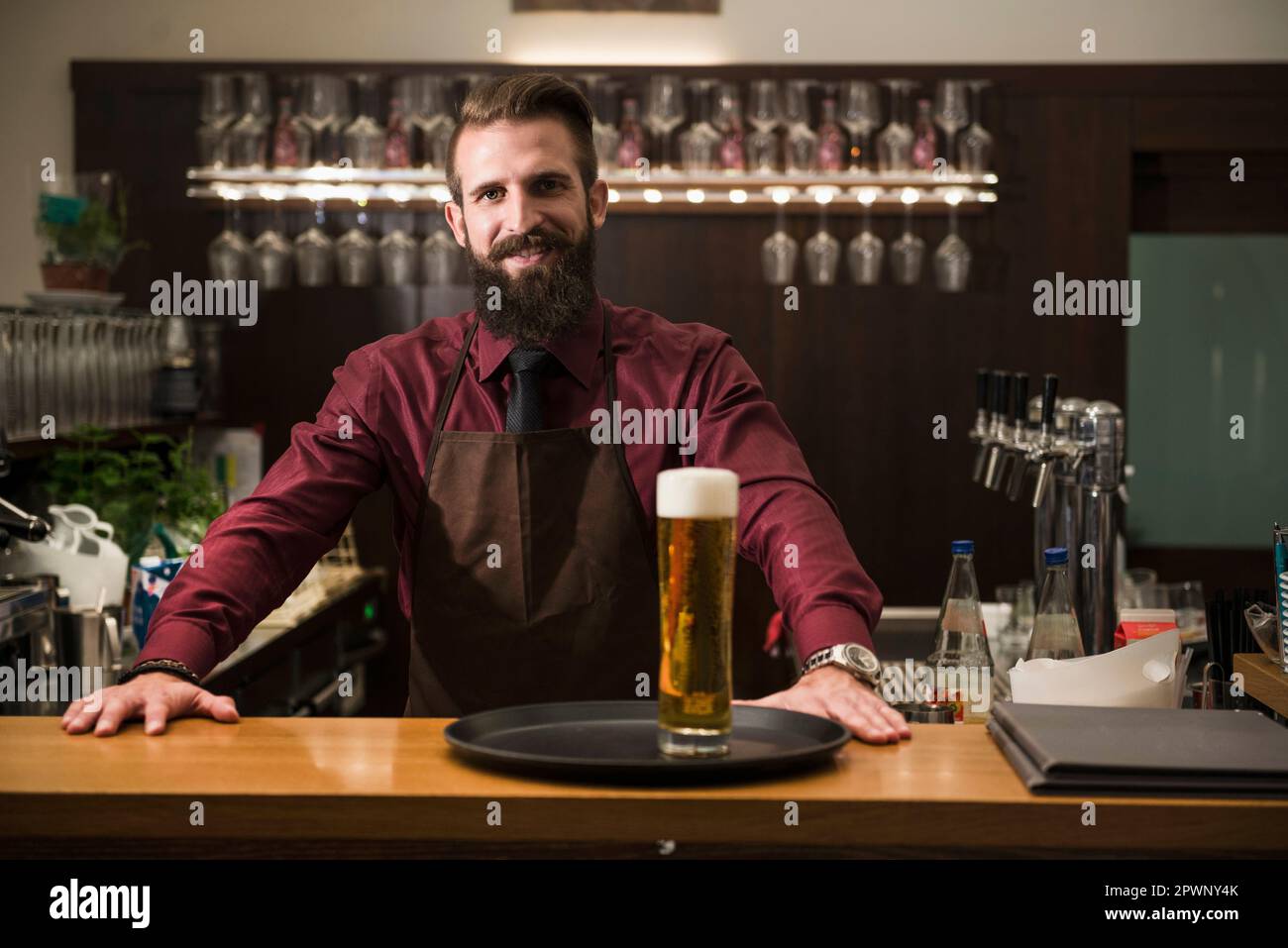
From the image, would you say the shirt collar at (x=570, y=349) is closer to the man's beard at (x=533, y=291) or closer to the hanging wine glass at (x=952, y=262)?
the man's beard at (x=533, y=291)

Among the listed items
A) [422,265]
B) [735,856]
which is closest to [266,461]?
[422,265]

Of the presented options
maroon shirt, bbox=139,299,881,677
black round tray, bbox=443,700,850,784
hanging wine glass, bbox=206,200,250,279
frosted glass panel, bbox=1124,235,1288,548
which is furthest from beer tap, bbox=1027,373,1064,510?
hanging wine glass, bbox=206,200,250,279

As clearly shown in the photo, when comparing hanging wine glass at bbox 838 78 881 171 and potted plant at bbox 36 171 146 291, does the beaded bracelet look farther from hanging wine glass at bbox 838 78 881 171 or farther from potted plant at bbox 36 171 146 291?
hanging wine glass at bbox 838 78 881 171

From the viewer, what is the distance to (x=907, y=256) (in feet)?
15.8

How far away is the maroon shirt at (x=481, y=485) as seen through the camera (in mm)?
1753

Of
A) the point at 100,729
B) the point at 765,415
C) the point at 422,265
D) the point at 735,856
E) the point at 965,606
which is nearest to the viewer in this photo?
the point at 735,856

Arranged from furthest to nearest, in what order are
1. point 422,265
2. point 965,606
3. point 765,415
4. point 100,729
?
point 422,265
point 965,606
point 765,415
point 100,729

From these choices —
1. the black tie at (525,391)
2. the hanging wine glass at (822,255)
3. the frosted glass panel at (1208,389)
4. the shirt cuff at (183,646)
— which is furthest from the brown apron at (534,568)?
the frosted glass panel at (1208,389)

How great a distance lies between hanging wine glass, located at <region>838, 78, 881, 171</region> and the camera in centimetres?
470

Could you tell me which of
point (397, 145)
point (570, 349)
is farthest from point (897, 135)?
point (570, 349)

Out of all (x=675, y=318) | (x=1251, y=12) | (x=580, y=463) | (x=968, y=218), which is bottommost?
(x=580, y=463)
